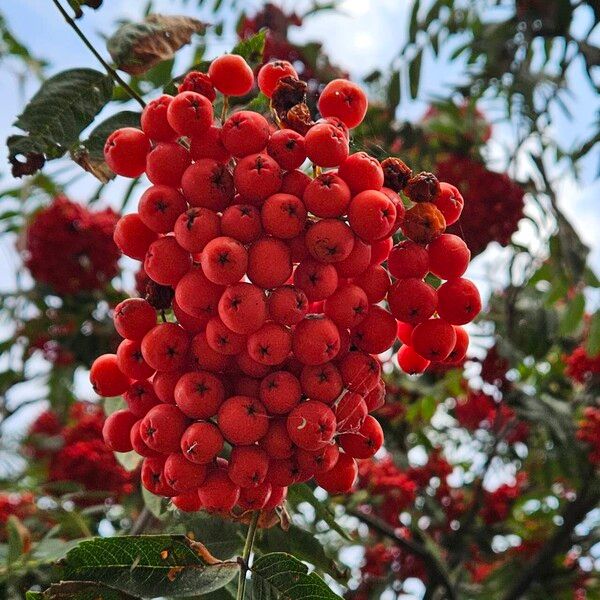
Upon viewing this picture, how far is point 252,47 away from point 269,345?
892 mm

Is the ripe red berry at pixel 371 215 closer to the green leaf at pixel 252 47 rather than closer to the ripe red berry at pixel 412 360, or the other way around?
the ripe red berry at pixel 412 360

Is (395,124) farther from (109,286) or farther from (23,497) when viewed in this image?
(23,497)

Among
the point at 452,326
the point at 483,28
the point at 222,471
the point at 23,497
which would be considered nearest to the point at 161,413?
the point at 222,471

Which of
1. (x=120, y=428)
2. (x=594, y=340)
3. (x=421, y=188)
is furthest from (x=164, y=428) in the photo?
(x=594, y=340)

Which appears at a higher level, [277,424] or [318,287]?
[318,287]

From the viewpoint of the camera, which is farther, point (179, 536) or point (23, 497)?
point (23, 497)

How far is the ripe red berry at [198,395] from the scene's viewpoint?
1.22 metres

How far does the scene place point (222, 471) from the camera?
1.29 metres

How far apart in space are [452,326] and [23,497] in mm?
2876

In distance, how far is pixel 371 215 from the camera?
124 cm

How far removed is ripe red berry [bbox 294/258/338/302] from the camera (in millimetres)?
1255

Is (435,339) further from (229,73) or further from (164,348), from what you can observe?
(229,73)

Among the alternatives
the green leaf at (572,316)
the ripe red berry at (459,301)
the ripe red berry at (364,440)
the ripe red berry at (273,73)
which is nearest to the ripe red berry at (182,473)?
the ripe red berry at (364,440)

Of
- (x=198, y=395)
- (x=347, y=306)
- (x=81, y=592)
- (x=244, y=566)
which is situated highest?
(x=347, y=306)
